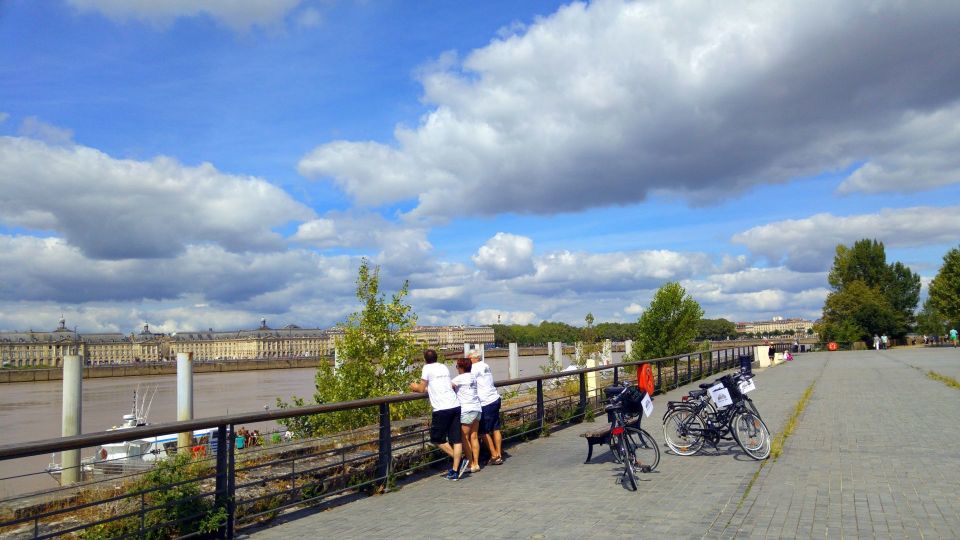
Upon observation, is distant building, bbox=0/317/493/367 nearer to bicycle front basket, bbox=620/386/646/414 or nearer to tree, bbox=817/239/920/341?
tree, bbox=817/239/920/341

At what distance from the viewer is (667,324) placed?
109ft


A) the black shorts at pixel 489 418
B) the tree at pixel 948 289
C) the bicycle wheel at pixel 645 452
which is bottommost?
the bicycle wheel at pixel 645 452

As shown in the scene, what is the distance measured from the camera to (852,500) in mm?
7262

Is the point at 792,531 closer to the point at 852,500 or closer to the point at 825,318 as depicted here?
the point at 852,500

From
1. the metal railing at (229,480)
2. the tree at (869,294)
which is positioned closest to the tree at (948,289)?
the tree at (869,294)

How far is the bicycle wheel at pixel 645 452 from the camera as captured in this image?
9023 mm

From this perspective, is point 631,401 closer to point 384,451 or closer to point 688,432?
point 688,432

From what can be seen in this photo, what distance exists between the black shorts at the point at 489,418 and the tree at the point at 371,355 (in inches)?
158

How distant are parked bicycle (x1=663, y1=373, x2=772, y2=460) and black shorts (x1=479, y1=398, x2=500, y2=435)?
2.43m

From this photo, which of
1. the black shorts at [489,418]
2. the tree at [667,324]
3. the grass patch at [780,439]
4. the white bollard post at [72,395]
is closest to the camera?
the grass patch at [780,439]

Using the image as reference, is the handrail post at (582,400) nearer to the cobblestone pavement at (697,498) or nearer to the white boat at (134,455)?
the cobblestone pavement at (697,498)

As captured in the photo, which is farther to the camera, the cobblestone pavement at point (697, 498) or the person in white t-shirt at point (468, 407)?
the person in white t-shirt at point (468, 407)

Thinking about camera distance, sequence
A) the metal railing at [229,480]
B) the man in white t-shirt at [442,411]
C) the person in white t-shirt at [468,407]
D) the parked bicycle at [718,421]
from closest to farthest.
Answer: the metal railing at [229,480]
the man in white t-shirt at [442,411]
the person in white t-shirt at [468,407]
the parked bicycle at [718,421]

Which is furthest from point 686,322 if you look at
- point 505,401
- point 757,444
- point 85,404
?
point 85,404
